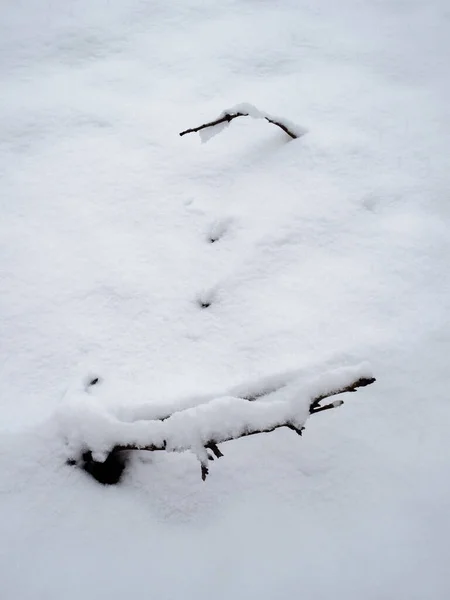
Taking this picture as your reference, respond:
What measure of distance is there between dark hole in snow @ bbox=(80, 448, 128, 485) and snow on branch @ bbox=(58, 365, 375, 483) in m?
0.03

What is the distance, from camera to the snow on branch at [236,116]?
2.02m

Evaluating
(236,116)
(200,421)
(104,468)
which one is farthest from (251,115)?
(104,468)

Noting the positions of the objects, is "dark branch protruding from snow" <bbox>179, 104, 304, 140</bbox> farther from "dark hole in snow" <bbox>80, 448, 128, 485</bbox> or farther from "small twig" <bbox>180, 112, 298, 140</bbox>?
"dark hole in snow" <bbox>80, 448, 128, 485</bbox>

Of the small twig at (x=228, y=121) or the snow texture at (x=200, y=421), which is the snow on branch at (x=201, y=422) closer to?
the snow texture at (x=200, y=421)

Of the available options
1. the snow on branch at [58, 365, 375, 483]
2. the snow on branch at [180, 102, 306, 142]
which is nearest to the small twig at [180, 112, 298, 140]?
the snow on branch at [180, 102, 306, 142]

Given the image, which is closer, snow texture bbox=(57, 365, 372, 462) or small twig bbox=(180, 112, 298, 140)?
snow texture bbox=(57, 365, 372, 462)

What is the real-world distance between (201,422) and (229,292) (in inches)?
23.4

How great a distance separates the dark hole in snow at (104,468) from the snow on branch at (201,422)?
→ 0.03 metres

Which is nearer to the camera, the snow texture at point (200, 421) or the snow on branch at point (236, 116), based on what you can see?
the snow texture at point (200, 421)

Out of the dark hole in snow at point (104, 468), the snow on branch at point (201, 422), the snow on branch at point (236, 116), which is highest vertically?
the snow on branch at point (236, 116)

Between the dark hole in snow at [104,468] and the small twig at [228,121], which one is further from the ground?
the small twig at [228,121]

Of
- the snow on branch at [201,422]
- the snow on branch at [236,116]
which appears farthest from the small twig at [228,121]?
the snow on branch at [201,422]

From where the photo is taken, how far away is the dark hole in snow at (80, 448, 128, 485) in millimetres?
1185

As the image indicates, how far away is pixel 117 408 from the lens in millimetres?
1168
